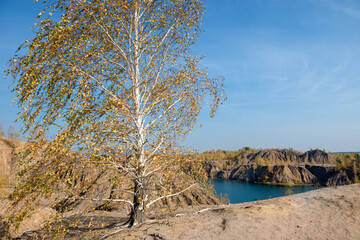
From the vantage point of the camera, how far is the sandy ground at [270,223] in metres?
5.87

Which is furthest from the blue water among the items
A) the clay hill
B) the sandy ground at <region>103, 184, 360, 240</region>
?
the sandy ground at <region>103, 184, 360, 240</region>

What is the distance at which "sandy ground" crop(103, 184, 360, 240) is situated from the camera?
19.2 feet

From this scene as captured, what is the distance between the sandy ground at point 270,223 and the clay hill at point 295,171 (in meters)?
42.5

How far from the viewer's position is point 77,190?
17.2 ft

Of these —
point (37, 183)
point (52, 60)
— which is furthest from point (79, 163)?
point (52, 60)

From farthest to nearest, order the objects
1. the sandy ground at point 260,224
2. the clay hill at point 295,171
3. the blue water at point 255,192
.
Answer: the clay hill at point 295,171, the blue water at point 255,192, the sandy ground at point 260,224

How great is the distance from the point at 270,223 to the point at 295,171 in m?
66.2

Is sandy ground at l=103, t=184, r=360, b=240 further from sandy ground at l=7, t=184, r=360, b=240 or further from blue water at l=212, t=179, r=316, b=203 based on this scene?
blue water at l=212, t=179, r=316, b=203

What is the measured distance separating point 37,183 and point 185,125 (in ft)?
14.3

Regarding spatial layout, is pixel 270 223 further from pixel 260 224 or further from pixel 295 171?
pixel 295 171

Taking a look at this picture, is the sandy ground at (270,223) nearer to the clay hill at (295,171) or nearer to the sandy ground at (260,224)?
the sandy ground at (260,224)

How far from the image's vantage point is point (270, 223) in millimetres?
6445

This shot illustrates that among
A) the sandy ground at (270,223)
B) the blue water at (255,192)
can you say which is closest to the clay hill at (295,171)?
the blue water at (255,192)

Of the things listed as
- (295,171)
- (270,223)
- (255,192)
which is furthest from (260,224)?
(295,171)
